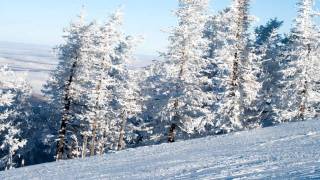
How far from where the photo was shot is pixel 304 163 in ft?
41.0

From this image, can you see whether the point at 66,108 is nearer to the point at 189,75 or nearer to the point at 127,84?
the point at 127,84

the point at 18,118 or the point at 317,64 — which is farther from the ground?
the point at 317,64

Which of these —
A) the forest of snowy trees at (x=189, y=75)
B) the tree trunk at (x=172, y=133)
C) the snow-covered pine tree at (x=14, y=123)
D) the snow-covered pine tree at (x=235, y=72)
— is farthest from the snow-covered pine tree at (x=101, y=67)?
the snow-covered pine tree at (x=14, y=123)

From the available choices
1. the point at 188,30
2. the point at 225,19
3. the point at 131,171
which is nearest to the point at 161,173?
the point at 131,171

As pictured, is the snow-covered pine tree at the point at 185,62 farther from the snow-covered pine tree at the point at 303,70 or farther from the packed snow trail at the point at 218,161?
the packed snow trail at the point at 218,161

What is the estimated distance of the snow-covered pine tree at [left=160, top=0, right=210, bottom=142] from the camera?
37.6 meters

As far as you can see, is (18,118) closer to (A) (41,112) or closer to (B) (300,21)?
(A) (41,112)

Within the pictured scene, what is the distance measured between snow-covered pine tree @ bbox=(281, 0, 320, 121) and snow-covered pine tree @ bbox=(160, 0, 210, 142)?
713 centimetres

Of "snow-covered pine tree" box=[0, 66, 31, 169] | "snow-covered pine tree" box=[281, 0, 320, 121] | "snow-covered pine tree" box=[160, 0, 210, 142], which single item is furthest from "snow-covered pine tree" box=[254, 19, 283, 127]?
"snow-covered pine tree" box=[0, 66, 31, 169]

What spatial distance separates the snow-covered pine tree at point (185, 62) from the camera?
123ft

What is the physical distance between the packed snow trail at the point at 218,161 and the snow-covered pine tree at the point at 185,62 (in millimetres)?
13287

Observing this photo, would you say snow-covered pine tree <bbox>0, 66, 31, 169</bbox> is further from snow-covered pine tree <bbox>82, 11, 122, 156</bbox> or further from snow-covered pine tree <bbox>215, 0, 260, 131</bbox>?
snow-covered pine tree <bbox>215, 0, 260, 131</bbox>

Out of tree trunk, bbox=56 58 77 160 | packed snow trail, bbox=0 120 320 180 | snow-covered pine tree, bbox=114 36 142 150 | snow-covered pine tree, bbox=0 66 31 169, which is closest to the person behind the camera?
packed snow trail, bbox=0 120 320 180

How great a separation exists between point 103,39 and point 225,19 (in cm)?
971
